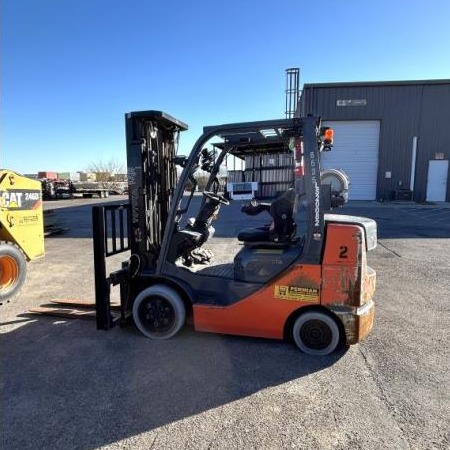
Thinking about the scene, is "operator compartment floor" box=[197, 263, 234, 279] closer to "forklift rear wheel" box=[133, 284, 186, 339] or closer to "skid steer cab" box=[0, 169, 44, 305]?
"forklift rear wheel" box=[133, 284, 186, 339]

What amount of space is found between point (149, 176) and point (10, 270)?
2.88 m

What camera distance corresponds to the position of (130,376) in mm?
3367

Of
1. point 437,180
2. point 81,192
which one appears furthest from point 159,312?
point 81,192

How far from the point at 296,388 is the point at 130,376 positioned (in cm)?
150

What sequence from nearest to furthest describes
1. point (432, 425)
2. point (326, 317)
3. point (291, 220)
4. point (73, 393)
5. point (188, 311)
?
point (432, 425) < point (73, 393) < point (326, 317) < point (291, 220) < point (188, 311)

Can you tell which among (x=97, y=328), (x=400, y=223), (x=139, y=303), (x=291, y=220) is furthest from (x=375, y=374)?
(x=400, y=223)

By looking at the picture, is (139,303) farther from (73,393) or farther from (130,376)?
(73,393)

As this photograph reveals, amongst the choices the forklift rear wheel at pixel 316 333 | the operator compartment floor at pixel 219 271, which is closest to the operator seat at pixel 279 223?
the operator compartment floor at pixel 219 271

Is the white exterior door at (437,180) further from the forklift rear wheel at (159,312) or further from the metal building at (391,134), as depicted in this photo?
the forklift rear wheel at (159,312)

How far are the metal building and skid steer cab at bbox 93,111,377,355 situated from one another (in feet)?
68.8

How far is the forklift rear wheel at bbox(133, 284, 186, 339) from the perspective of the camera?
408 centimetres

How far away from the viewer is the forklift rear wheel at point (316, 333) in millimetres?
3662

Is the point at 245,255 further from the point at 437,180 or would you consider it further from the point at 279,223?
the point at 437,180

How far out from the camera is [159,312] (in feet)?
13.7
